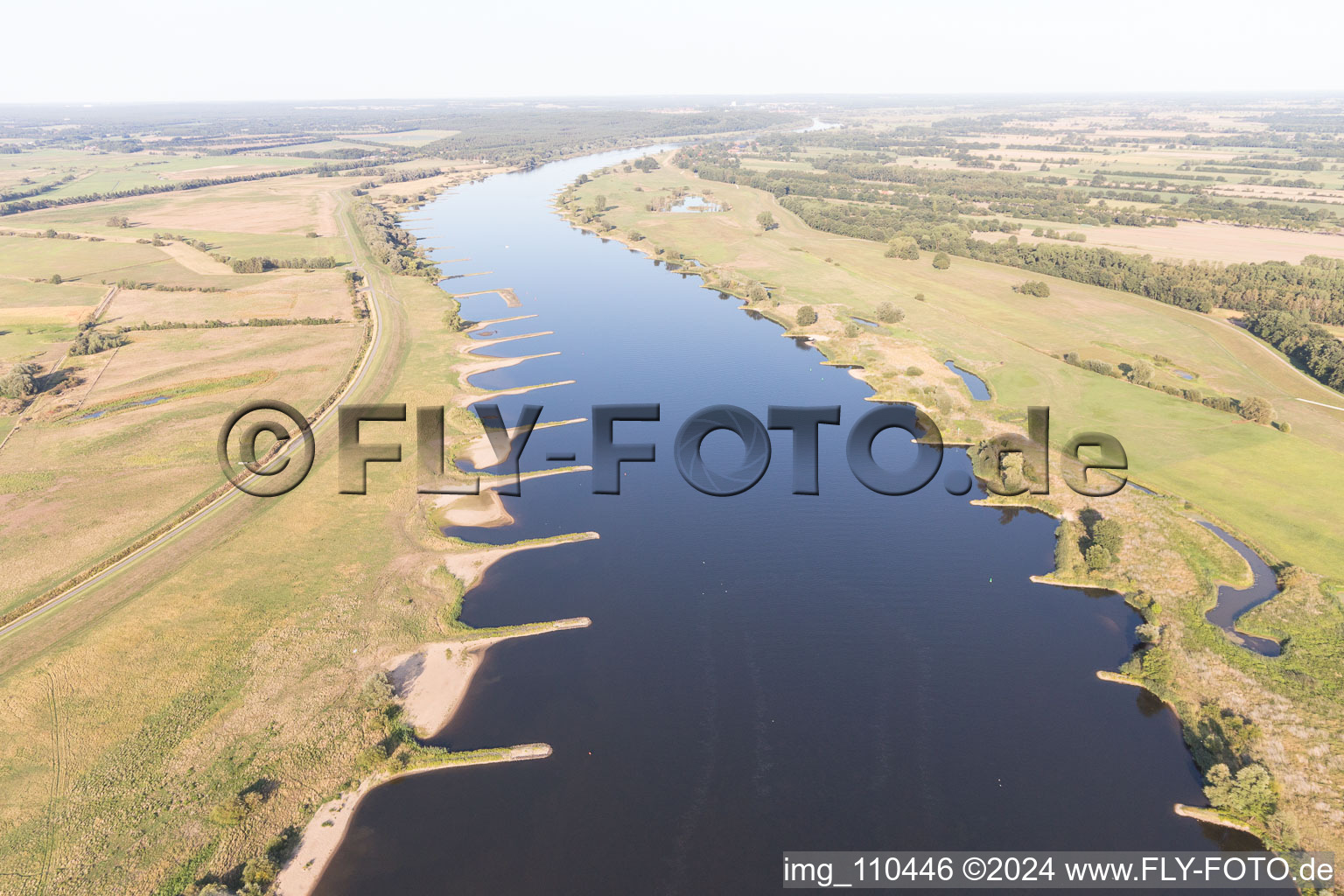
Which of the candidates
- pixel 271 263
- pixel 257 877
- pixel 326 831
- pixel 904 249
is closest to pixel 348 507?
pixel 326 831

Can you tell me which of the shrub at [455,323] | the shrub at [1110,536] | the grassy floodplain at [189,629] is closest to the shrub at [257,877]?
the grassy floodplain at [189,629]

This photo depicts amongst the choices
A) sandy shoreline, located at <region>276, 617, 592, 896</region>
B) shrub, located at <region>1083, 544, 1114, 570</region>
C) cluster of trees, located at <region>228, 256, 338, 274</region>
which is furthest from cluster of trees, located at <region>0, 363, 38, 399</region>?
shrub, located at <region>1083, 544, 1114, 570</region>

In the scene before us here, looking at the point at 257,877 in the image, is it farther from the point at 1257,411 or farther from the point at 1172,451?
the point at 1257,411

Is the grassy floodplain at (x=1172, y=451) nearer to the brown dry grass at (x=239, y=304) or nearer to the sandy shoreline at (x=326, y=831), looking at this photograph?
the sandy shoreline at (x=326, y=831)

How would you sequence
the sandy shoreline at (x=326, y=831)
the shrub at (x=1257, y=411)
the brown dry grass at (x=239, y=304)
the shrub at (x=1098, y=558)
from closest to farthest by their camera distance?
the sandy shoreline at (x=326, y=831) < the shrub at (x=1098, y=558) < the shrub at (x=1257, y=411) < the brown dry grass at (x=239, y=304)

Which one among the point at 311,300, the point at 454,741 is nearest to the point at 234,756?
the point at 454,741

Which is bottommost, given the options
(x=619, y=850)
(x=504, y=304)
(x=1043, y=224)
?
(x=619, y=850)

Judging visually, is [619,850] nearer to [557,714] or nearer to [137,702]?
[557,714]
